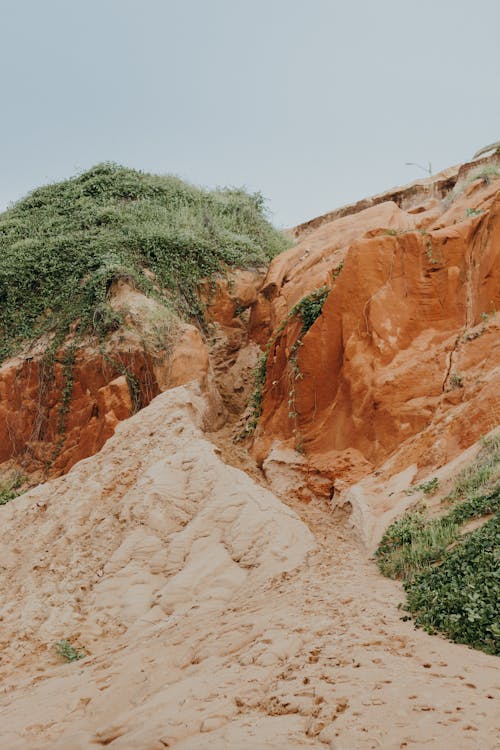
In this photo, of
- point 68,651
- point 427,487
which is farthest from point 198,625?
point 427,487

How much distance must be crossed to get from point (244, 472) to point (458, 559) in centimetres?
458

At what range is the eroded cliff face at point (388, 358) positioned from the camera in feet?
30.8

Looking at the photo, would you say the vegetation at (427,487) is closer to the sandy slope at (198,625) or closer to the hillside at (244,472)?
the hillside at (244,472)

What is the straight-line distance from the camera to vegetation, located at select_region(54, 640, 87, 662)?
6305 mm

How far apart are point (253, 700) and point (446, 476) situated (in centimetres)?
455

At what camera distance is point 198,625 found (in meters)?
5.88

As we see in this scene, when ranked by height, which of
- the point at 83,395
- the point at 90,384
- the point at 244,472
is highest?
the point at 90,384

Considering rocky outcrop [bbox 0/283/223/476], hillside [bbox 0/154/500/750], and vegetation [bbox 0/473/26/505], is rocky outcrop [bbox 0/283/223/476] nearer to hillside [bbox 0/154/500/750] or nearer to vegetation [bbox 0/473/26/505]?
hillside [bbox 0/154/500/750]

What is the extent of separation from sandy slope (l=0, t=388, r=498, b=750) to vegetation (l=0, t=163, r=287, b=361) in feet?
15.6

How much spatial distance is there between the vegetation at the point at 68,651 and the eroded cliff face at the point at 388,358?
441cm

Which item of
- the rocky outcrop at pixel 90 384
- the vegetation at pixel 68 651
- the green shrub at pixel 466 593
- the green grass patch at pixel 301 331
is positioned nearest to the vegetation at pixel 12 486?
the rocky outcrop at pixel 90 384

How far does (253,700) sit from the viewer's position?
379 cm

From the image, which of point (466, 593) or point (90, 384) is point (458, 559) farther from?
point (90, 384)

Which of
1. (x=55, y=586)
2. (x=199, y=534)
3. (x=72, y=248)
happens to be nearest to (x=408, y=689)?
(x=199, y=534)
